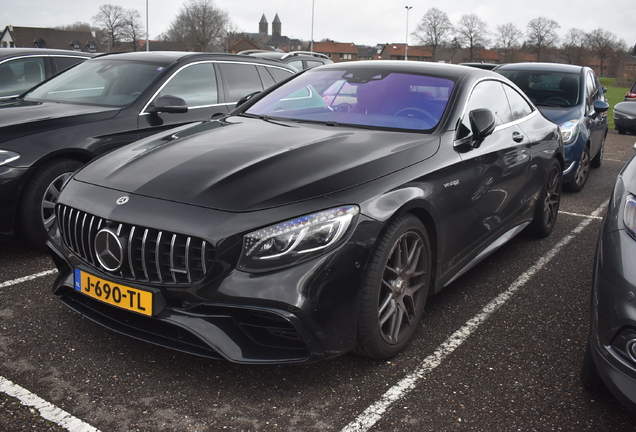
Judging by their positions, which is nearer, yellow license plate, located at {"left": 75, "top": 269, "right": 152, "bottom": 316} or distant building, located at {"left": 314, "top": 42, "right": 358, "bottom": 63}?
yellow license plate, located at {"left": 75, "top": 269, "right": 152, "bottom": 316}

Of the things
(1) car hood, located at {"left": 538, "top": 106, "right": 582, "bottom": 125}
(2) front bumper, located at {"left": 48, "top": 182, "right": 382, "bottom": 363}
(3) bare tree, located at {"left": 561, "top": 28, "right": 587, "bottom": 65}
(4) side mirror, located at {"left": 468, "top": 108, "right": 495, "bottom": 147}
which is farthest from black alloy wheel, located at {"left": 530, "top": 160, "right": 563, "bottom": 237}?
(3) bare tree, located at {"left": 561, "top": 28, "right": 587, "bottom": 65}

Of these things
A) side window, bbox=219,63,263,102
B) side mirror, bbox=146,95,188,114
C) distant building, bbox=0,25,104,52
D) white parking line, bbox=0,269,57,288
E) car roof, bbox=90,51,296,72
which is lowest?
white parking line, bbox=0,269,57,288

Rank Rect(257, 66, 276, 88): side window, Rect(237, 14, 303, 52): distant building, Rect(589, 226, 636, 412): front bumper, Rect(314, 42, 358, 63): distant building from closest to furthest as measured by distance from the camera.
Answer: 1. Rect(589, 226, 636, 412): front bumper
2. Rect(257, 66, 276, 88): side window
3. Rect(237, 14, 303, 52): distant building
4. Rect(314, 42, 358, 63): distant building

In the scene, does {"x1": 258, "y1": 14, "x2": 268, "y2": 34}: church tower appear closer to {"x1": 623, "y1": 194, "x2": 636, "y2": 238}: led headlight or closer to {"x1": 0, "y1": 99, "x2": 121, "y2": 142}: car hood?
{"x1": 0, "y1": 99, "x2": 121, "y2": 142}: car hood

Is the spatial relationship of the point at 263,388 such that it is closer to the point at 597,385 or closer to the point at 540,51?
the point at 597,385

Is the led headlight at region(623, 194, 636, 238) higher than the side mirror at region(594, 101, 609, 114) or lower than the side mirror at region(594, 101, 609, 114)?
lower

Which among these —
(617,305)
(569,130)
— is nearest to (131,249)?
(617,305)

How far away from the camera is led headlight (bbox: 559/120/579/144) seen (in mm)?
6887

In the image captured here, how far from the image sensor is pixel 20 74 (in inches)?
267

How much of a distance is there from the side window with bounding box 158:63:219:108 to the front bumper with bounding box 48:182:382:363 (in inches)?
117

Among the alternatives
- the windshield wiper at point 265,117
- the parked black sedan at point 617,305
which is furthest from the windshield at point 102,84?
the parked black sedan at point 617,305

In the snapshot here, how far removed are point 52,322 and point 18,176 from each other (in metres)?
1.34

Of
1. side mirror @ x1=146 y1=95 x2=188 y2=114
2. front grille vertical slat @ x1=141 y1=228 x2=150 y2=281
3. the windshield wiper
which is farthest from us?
side mirror @ x1=146 y1=95 x2=188 y2=114

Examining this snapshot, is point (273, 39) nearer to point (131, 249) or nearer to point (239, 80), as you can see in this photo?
point (239, 80)
